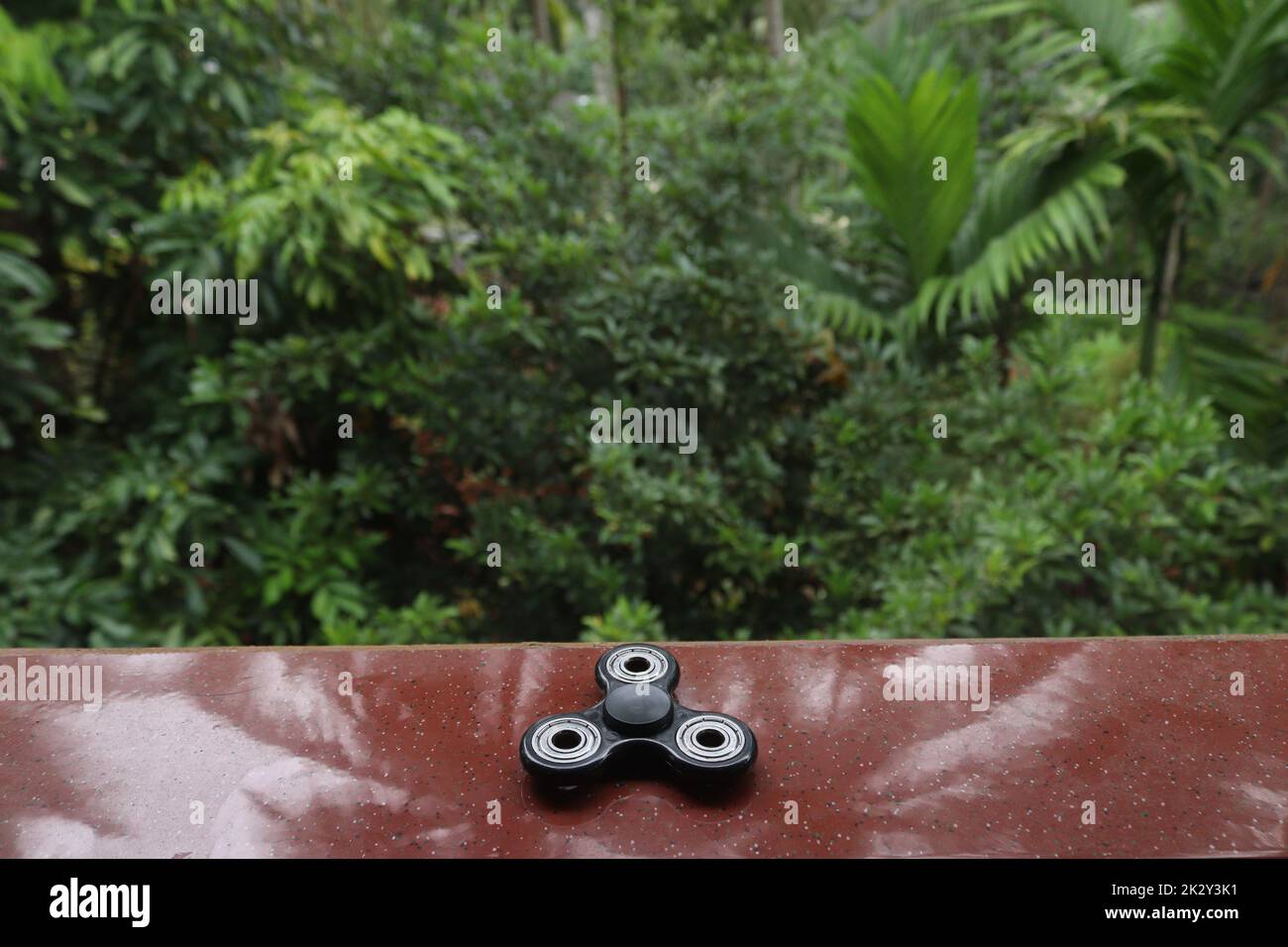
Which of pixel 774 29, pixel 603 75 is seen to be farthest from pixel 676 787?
pixel 774 29

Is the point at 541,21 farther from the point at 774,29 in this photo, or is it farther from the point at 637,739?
the point at 637,739

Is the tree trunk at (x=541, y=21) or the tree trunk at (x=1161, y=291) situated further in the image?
the tree trunk at (x=541, y=21)

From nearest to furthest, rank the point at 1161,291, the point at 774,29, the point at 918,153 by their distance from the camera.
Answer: the point at 918,153 → the point at 1161,291 → the point at 774,29

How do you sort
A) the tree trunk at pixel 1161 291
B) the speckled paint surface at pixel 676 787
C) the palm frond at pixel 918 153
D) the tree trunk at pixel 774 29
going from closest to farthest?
the speckled paint surface at pixel 676 787
the palm frond at pixel 918 153
the tree trunk at pixel 1161 291
the tree trunk at pixel 774 29

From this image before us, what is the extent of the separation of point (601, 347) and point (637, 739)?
228cm

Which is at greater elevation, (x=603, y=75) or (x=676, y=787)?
(x=603, y=75)

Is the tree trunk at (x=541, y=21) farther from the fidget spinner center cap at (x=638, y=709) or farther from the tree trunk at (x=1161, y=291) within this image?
the fidget spinner center cap at (x=638, y=709)

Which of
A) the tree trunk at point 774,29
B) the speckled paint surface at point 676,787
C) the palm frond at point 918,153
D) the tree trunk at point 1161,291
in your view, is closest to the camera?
the speckled paint surface at point 676,787

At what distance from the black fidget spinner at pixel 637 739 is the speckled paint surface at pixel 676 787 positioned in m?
0.03

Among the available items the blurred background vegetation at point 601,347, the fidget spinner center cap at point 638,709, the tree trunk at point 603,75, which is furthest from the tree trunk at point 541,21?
the fidget spinner center cap at point 638,709

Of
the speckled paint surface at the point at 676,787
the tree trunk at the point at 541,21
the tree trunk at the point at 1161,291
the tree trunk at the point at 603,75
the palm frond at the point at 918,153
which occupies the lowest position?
A: the speckled paint surface at the point at 676,787

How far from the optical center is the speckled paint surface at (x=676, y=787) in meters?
0.75

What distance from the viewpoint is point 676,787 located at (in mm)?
809

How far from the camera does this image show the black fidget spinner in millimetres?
792
